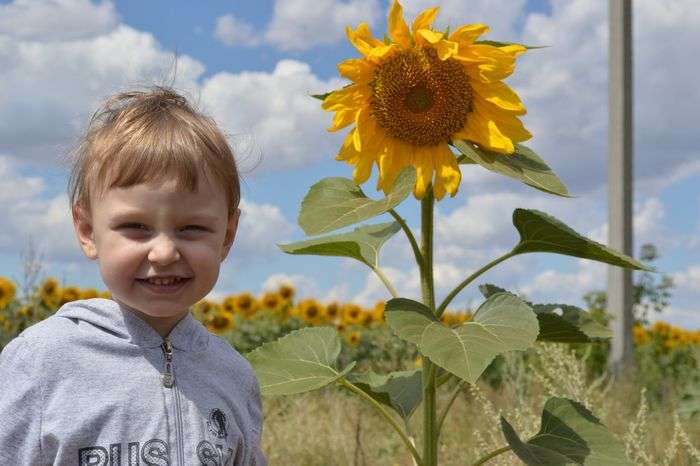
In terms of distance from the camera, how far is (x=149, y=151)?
7.22 feet

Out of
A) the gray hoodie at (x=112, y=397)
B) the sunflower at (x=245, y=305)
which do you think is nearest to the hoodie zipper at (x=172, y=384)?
the gray hoodie at (x=112, y=397)

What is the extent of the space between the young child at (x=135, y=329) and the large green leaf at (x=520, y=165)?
549 millimetres

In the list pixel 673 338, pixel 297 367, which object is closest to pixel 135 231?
pixel 297 367

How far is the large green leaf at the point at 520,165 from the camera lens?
2.34 metres

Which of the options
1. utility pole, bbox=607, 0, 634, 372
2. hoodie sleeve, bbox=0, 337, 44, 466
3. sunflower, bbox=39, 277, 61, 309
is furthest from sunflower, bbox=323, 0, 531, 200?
utility pole, bbox=607, 0, 634, 372

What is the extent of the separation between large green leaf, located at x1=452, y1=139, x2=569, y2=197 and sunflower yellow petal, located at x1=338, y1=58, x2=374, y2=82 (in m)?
0.26

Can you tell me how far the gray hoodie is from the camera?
6.95 feet

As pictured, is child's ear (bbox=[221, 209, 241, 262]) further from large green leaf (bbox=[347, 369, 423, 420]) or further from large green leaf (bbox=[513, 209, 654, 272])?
large green leaf (bbox=[513, 209, 654, 272])

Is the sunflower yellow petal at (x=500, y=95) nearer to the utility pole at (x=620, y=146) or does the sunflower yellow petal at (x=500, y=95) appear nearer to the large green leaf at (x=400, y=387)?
the large green leaf at (x=400, y=387)

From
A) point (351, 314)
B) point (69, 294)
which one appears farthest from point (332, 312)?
point (69, 294)

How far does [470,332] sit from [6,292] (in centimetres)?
489

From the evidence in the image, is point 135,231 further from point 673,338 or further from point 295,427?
point 673,338

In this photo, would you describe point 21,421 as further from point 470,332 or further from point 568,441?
point 568,441

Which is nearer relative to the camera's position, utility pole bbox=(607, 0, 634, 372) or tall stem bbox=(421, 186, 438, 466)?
tall stem bbox=(421, 186, 438, 466)
